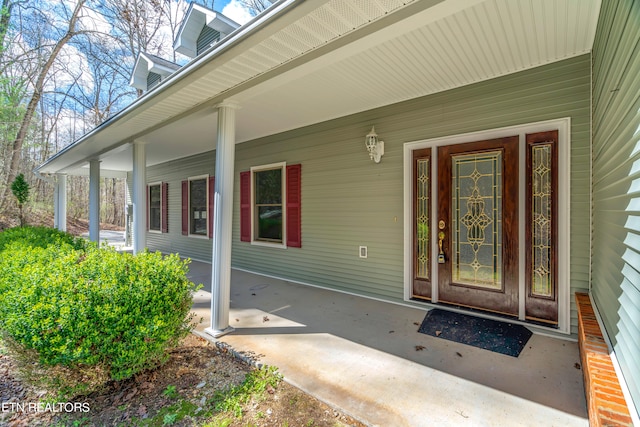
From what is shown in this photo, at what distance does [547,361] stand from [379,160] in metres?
2.81

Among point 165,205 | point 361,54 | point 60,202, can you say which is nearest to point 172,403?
point 361,54

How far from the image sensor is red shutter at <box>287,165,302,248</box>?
5160 millimetres

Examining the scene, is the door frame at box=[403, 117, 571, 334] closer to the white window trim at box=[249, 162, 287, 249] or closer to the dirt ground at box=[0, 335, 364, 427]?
the dirt ground at box=[0, 335, 364, 427]

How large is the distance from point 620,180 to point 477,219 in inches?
74.7

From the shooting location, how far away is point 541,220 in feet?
9.93

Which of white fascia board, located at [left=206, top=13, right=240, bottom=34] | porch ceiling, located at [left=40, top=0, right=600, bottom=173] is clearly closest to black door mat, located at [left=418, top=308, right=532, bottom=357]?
porch ceiling, located at [left=40, top=0, right=600, bottom=173]

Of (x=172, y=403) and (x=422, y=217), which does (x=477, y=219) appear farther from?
(x=172, y=403)

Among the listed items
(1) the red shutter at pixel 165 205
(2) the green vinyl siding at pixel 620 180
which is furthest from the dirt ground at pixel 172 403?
(1) the red shutter at pixel 165 205

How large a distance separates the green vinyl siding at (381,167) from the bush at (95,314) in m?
2.62

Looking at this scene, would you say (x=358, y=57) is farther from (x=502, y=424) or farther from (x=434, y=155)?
(x=502, y=424)

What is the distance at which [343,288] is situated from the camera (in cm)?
459

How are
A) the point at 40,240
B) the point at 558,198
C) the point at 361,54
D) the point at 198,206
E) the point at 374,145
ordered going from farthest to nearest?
the point at 198,206 < the point at 40,240 < the point at 374,145 < the point at 558,198 < the point at 361,54

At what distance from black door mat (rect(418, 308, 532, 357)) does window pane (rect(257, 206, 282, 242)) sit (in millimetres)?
3158

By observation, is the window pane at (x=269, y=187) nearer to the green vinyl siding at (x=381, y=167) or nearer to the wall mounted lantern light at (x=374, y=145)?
the green vinyl siding at (x=381, y=167)
